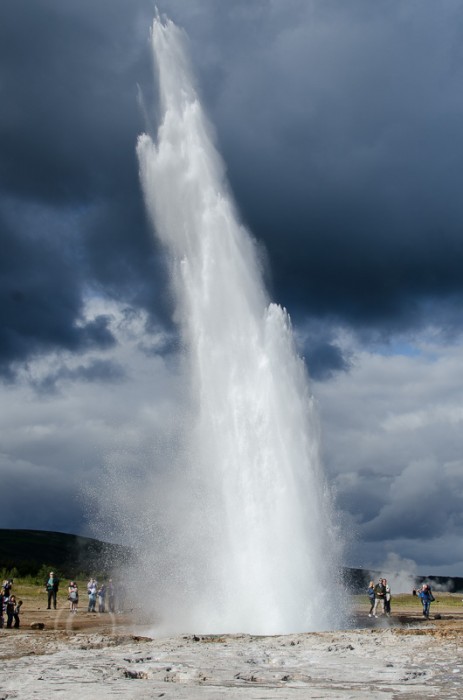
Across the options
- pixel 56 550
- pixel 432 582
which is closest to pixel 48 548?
pixel 56 550

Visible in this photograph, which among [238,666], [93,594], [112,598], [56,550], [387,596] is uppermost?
[56,550]

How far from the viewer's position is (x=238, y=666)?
47.4ft

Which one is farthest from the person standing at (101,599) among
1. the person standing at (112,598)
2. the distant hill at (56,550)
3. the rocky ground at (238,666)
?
the distant hill at (56,550)

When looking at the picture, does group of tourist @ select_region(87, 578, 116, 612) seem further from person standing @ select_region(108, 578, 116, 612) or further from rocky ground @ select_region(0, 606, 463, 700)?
rocky ground @ select_region(0, 606, 463, 700)

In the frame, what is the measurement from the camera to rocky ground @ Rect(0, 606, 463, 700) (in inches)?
451

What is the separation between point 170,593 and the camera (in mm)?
26688

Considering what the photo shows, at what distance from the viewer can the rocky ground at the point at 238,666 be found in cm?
1145

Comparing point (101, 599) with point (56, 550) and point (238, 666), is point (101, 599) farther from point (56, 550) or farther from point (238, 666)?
point (56, 550)

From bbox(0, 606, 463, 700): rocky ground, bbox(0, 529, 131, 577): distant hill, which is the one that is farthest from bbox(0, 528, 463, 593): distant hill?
bbox(0, 606, 463, 700): rocky ground

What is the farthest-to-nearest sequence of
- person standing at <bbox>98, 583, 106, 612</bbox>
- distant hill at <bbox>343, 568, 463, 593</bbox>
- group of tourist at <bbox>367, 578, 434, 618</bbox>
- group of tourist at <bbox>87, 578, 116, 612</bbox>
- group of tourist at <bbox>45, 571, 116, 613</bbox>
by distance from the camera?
distant hill at <bbox>343, 568, 463, 593</bbox> < person standing at <bbox>98, 583, 106, 612</bbox> < group of tourist at <bbox>87, 578, 116, 612</bbox> < group of tourist at <bbox>45, 571, 116, 613</bbox> < group of tourist at <bbox>367, 578, 434, 618</bbox>

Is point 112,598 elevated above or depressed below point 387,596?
above

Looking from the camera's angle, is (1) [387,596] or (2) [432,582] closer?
(1) [387,596]

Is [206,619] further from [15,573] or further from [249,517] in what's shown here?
[15,573]

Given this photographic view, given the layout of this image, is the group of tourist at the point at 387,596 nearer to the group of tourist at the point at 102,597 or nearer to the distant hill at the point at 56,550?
the group of tourist at the point at 102,597
